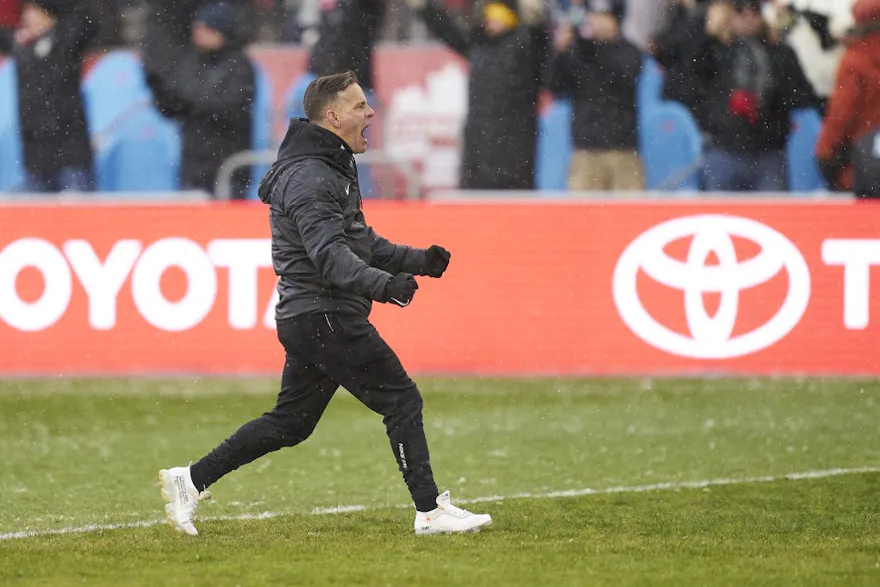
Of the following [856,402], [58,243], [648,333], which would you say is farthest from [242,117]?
[856,402]

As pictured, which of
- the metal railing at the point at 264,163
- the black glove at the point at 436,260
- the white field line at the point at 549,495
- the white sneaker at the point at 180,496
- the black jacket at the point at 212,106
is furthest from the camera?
the black jacket at the point at 212,106

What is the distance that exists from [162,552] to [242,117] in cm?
758

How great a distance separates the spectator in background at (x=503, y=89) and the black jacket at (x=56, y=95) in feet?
9.74

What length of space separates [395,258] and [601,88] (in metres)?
6.70

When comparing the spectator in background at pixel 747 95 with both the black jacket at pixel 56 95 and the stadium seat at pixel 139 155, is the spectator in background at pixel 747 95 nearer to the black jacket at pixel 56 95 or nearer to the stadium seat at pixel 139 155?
the stadium seat at pixel 139 155

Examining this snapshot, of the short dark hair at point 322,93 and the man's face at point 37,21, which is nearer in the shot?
the short dark hair at point 322,93

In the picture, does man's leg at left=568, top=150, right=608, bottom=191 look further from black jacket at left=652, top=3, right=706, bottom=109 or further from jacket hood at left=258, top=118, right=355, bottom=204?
jacket hood at left=258, top=118, right=355, bottom=204

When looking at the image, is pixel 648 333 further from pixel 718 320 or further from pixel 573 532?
pixel 573 532

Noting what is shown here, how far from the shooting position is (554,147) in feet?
44.1

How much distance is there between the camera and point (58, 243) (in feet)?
39.3

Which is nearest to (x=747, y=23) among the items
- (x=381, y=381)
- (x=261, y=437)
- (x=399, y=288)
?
(x=381, y=381)

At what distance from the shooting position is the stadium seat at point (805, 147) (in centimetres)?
1293

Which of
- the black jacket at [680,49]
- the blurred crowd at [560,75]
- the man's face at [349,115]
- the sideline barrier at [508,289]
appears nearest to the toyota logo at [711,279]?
the sideline barrier at [508,289]

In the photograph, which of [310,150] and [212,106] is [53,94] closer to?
[212,106]
